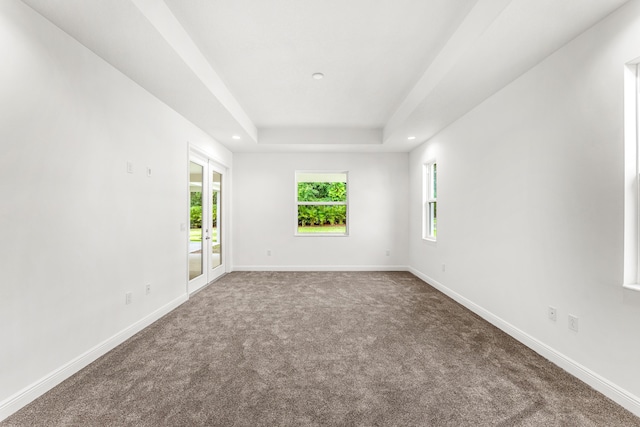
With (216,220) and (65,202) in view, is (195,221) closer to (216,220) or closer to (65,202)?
(216,220)

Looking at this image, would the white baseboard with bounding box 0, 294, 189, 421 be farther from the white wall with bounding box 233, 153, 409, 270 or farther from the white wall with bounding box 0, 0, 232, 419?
the white wall with bounding box 233, 153, 409, 270

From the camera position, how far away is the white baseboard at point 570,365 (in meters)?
1.72

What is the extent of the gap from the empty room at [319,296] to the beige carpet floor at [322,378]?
0.02m

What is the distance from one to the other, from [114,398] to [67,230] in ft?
3.99

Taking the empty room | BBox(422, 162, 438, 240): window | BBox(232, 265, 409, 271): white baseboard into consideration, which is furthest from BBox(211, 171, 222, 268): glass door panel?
BBox(422, 162, 438, 240): window

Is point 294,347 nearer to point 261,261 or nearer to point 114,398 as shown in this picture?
point 114,398

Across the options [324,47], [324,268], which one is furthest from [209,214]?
[324,47]

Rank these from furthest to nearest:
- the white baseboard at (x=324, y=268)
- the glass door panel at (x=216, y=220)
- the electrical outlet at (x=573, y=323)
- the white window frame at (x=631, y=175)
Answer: the white baseboard at (x=324, y=268)
the glass door panel at (x=216, y=220)
the electrical outlet at (x=573, y=323)
the white window frame at (x=631, y=175)

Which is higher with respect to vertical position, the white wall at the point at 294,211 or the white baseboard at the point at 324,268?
the white wall at the point at 294,211

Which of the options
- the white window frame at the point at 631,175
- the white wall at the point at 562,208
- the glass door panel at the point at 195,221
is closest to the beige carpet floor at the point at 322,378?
the white wall at the point at 562,208

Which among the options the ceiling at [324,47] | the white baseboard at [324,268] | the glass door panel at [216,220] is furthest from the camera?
the white baseboard at [324,268]

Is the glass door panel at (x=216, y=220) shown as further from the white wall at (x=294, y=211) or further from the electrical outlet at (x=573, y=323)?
the electrical outlet at (x=573, y=323)

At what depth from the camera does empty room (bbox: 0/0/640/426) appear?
68.2 inches

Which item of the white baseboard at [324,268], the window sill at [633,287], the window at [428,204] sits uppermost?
the window at [428,204]
